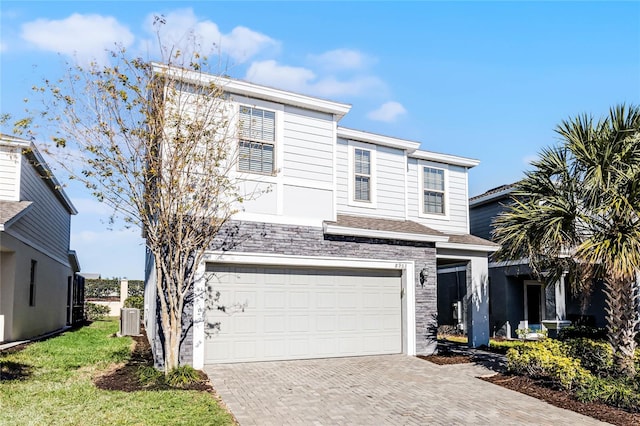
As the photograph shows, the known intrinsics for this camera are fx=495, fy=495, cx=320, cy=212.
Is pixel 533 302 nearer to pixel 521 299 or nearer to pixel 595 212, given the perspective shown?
pixel 521 299

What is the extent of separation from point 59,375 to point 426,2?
35.9 ft

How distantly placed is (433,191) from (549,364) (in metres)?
7.64

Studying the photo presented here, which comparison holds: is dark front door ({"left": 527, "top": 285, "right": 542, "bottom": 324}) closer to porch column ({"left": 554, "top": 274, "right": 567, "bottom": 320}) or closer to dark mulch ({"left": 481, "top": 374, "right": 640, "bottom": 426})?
porch column ({"left": 554, "top": 274, "right": 567, "bottom": 320})

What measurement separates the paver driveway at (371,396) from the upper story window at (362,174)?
4811mm

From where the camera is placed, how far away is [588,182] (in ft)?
29.1

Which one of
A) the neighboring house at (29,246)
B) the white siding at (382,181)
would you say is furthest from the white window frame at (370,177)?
the neighboring house at (29,246)

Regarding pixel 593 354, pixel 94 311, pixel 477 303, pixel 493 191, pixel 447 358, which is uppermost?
pixel 493 191

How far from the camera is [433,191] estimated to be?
627 inches

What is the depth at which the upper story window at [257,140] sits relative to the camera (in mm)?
11203

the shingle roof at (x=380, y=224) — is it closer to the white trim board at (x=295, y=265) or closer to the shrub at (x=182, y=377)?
the white trim board at (x=295, y=265)

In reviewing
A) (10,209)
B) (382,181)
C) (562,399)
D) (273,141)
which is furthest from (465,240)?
(10,209)

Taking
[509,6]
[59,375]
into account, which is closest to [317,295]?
[59,375]

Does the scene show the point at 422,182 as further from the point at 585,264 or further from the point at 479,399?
the point at 479,399

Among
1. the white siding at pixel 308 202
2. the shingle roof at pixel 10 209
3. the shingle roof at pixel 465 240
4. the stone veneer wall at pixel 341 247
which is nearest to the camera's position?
the stone veneer wall at pixel 341 247
